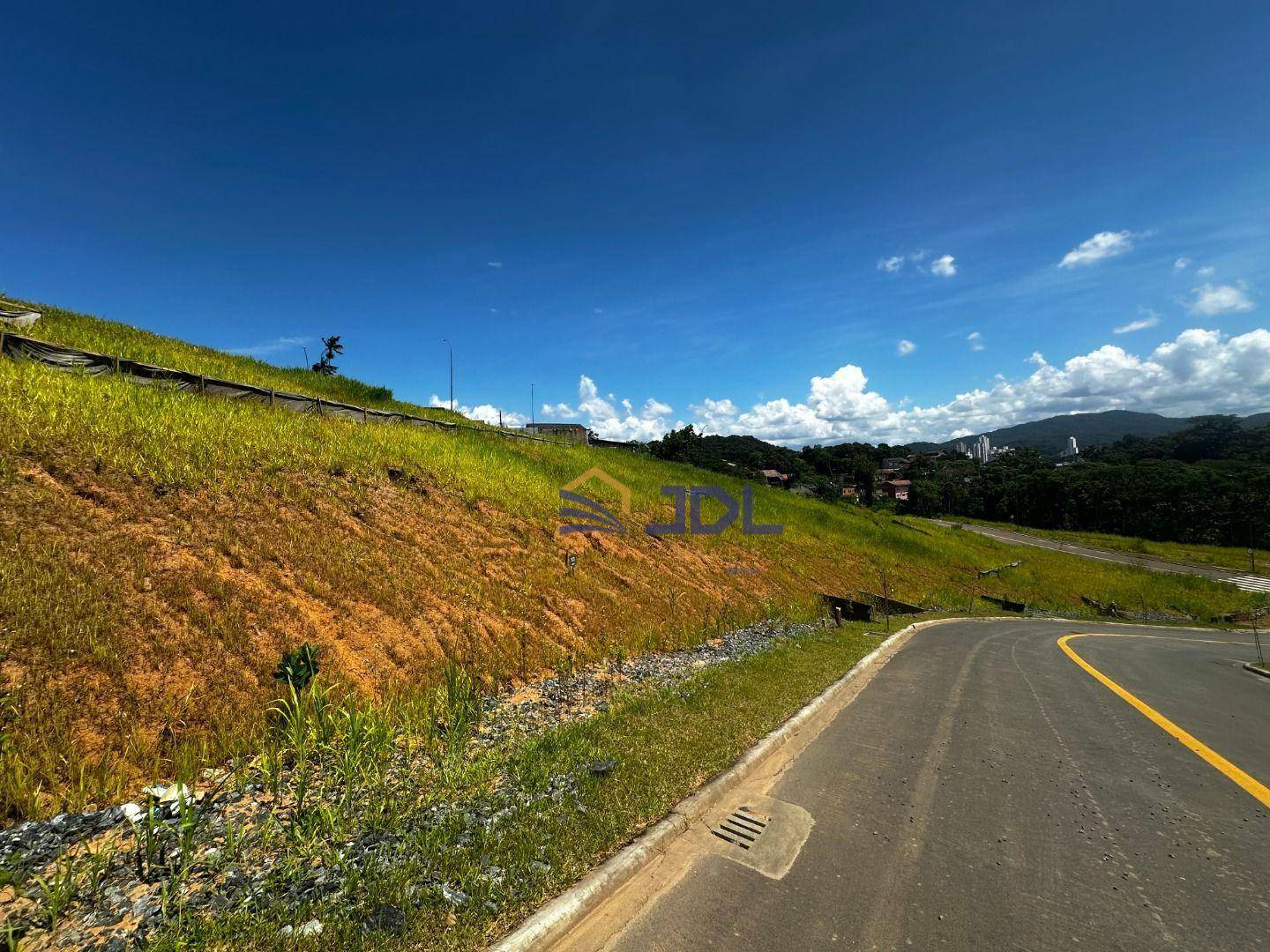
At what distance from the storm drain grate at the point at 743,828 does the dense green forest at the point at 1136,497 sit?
94.3 meters

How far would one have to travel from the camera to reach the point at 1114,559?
160ft

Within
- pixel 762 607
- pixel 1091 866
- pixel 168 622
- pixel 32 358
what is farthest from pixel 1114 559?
pixel 32 358

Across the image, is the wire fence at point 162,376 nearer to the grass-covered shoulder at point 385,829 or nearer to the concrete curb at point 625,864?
the grass-covered shoulder at point 385,829

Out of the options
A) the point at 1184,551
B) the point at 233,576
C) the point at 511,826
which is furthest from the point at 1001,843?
the point at 1184,551

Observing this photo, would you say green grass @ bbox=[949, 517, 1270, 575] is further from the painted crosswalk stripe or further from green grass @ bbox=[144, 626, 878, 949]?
green grass @ bbox=[144, 626, 878, 949]

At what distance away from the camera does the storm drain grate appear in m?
4.11

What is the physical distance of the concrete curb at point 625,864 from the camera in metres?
2.96

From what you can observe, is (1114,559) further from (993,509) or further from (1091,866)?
(1091,866)

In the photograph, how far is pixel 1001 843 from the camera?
406 centimetres

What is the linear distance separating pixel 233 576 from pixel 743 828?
7.08m

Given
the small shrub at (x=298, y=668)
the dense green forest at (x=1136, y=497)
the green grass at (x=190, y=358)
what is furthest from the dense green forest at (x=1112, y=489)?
the small shrub at (x=298, y=668)

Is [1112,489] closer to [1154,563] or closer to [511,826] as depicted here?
[1154,563]

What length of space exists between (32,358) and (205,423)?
3019mm

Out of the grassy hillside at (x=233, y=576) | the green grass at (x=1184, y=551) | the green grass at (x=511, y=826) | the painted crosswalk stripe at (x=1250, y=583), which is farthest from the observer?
the green grass at (x=1184, y=551)
